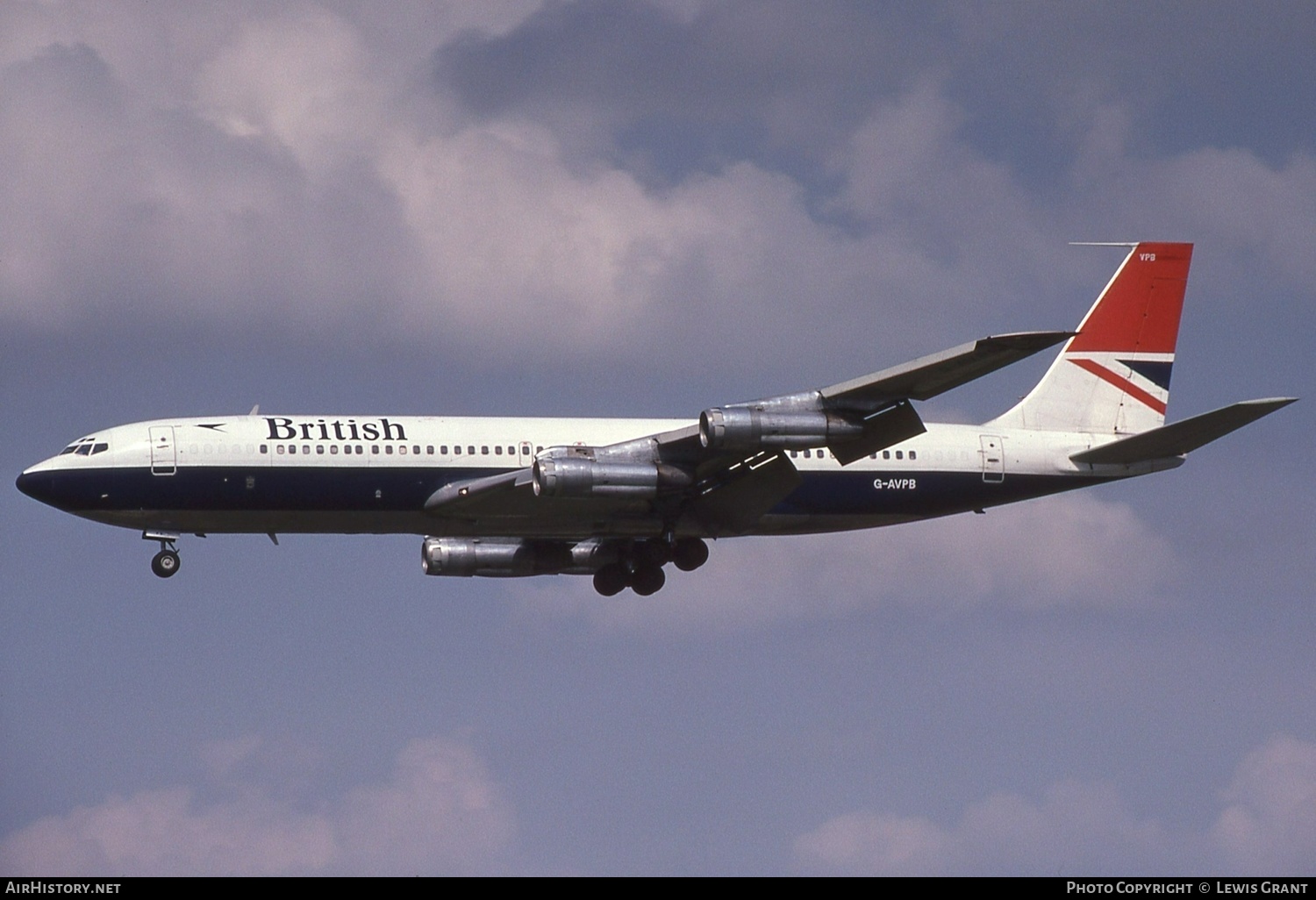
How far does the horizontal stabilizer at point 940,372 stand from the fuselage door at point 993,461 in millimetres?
9295

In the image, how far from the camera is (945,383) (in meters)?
53.4

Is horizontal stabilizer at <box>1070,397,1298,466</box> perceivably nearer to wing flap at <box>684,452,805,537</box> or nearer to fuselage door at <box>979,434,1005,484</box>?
fuselage door at <box>979,434,1005,484</box>

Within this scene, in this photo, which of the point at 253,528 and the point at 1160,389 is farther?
the point at 1160,389

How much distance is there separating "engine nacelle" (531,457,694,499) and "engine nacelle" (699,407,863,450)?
2.34 m

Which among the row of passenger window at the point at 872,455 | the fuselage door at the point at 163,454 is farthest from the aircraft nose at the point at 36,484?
the row of passenger window at the point at 872,455

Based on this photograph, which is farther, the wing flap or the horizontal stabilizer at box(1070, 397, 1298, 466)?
the wing flap

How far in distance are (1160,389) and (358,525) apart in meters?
28.5

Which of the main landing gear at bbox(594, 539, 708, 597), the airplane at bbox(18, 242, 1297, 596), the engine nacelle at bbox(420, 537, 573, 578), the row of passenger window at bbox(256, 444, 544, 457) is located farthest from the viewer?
the engine nacelle at bbox(420, 537, 573, 578)

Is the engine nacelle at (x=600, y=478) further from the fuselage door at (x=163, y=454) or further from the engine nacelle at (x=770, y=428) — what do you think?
the fuselage door at (x=163, y=454)

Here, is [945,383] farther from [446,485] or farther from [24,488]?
[24,488]

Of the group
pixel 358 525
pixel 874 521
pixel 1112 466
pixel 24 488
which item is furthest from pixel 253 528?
pixel 1112 466

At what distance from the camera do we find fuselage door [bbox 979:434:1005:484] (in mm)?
63062

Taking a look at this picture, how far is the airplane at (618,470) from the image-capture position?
54.7 m

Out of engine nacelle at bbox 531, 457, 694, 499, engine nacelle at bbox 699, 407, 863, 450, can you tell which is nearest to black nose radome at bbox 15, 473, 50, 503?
engine nacelle at bbox 531, 457, 694, 499
